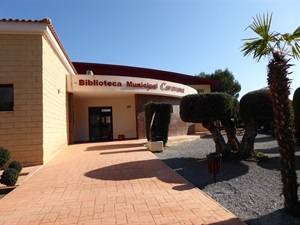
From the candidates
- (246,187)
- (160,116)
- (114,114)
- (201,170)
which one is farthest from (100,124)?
(246,187)

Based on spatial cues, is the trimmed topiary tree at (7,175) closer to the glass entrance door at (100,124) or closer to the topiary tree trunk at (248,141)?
the topiary tree trunk at (248,141)

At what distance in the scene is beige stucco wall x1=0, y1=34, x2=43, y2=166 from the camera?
9.30 metres

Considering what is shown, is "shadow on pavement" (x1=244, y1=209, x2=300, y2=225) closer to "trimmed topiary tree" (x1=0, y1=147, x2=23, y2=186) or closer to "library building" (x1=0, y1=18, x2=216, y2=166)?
"trimmed topiary tree" (x1=0, y1=147, x2=23, y2=186)

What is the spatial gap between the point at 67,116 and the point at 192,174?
10.4 metres

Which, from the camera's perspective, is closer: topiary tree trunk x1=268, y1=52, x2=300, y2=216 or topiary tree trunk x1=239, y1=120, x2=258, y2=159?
topiary tree trunk x1=268, y1=52, x2=300, y2=216

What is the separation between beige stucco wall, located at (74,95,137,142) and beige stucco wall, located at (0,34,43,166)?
1006cm

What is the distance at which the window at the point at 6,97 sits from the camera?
371 inches

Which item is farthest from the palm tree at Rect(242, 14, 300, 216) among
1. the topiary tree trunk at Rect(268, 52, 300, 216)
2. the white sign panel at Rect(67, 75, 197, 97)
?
the white sign panel at Rect(67, 75, 197, 97)

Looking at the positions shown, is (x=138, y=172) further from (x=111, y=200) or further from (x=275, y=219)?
(x=275, y=219)

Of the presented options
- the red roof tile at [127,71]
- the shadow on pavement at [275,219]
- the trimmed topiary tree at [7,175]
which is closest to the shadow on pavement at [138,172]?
the trimmed topiary tree at [7,175]

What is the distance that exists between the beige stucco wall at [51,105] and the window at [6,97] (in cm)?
105

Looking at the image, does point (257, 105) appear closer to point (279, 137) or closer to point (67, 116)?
point (279, 137)

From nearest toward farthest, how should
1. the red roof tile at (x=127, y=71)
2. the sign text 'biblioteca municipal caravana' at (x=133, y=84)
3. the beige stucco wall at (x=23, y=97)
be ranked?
the beige stucco wall at (x=23, y=97) → the sign text 'biblioteca municipal caravana' at (x=133, y=84) → the red roof tile at (x=127, y=71)

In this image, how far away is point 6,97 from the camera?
9.48 metres
